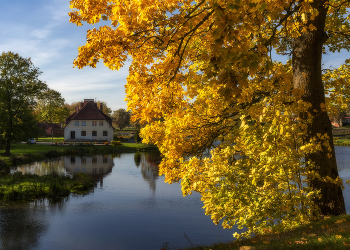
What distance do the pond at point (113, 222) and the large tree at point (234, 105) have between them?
4.79m

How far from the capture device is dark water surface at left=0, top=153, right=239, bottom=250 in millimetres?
12055

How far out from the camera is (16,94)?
34969 millimetres

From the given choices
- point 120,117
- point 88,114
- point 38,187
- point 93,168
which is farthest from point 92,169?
point 120,117

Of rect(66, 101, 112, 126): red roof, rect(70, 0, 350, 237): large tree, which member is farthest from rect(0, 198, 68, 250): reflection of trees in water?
rect(66, 101, 112, 126): red roof

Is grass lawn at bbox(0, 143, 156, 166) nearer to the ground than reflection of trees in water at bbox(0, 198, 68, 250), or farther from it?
farther from it

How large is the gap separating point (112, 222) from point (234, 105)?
9.11 metres

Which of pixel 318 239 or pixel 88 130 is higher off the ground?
pixel 88 130

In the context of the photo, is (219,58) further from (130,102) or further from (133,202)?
(133,202)

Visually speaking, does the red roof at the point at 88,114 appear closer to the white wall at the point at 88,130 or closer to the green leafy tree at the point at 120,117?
the white wall at the point at 88,130

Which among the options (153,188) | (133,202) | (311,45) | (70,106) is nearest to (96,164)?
(153,188)

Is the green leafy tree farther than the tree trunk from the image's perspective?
Yes

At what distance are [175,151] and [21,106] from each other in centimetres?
3196

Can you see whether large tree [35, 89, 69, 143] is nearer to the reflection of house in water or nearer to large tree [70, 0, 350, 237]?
the reflection of house in water

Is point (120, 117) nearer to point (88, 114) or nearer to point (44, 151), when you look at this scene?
point (88, 114)
